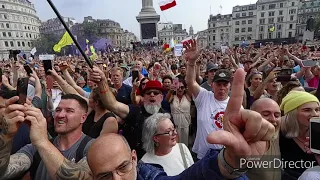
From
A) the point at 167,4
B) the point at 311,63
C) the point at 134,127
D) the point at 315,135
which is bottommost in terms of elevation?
the point at 134,127

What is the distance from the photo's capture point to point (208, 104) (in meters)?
3.28

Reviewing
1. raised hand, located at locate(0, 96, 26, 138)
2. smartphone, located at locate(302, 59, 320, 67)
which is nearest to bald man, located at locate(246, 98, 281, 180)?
raised hand, located at locate(0, 96, 26, 138)

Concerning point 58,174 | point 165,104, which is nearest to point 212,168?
point 58,174

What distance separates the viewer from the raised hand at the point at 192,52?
3.30 m

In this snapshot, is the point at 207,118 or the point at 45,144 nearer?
the point at 45,144

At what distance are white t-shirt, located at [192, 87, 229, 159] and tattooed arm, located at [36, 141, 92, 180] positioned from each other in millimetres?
1878

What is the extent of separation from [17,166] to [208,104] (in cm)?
240

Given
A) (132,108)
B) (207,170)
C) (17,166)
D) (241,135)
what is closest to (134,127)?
(132,108)

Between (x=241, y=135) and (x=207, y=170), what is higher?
(x=241, y=135)

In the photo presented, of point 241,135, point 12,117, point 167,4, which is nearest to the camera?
point 241,135

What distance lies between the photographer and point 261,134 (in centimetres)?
111

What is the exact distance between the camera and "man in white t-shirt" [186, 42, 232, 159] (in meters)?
3.14

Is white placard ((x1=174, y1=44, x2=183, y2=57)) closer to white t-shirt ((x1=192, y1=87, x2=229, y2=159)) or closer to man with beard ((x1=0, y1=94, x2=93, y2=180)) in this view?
white t-shirt ((x1=192, y1=87, x2=229, y2=159))

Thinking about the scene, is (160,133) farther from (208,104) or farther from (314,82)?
(314,82)
